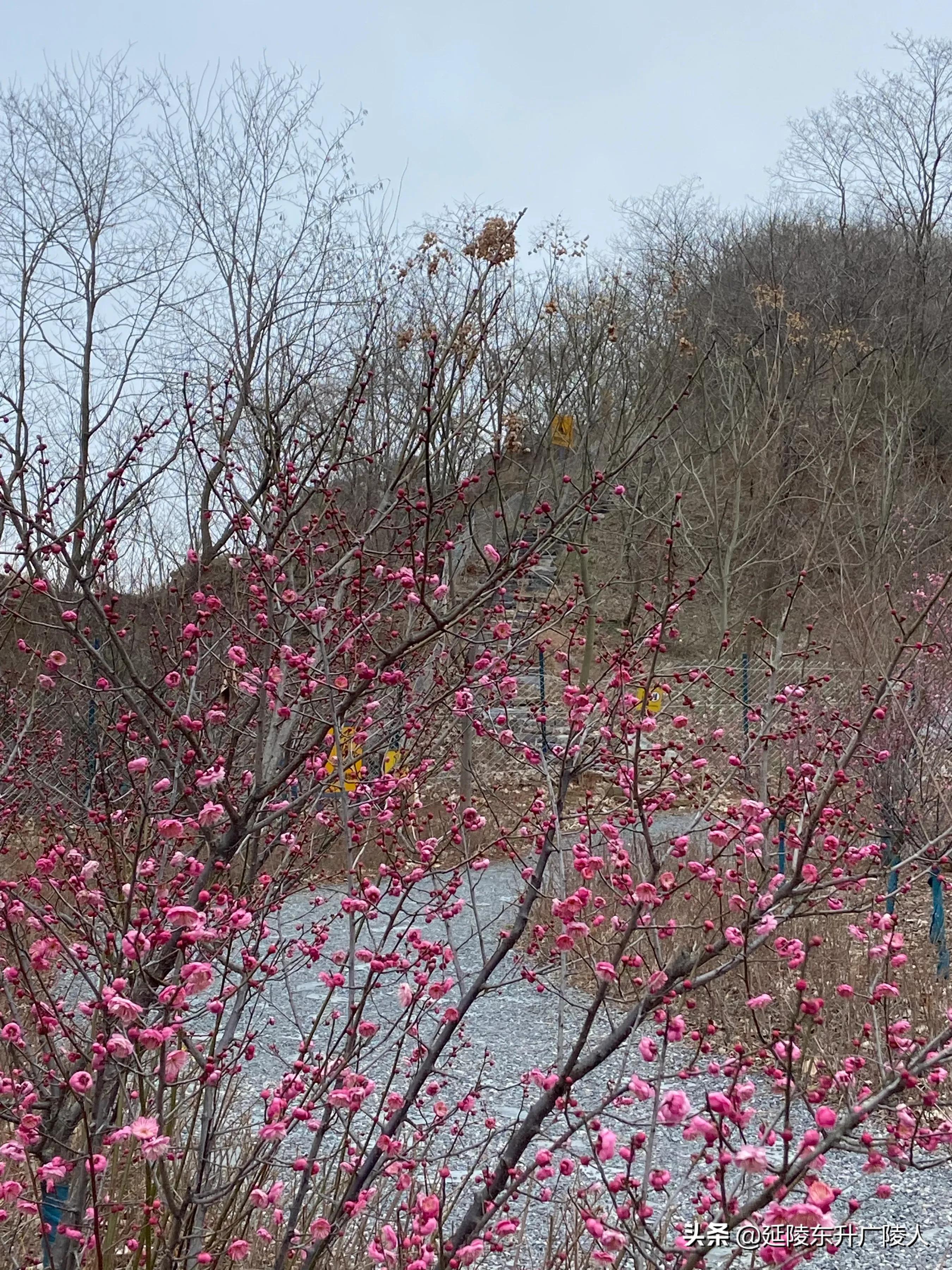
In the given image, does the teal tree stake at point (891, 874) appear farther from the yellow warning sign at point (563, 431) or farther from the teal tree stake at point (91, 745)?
the yellow warning sign at point (563, 431)

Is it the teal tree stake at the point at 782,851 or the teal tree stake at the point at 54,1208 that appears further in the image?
the teal tree stake at the point at 782,851

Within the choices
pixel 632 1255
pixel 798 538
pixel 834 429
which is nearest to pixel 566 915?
pixel 632 1255

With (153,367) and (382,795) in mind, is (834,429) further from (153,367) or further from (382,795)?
(382,795)

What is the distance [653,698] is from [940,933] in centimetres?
334

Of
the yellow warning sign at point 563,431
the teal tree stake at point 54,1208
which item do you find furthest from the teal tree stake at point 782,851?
the yellow warning sign at point 563,431

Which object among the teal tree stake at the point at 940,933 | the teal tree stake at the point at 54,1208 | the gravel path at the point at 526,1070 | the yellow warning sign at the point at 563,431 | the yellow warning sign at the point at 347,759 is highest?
the yellow warning sign at the point at 563,431

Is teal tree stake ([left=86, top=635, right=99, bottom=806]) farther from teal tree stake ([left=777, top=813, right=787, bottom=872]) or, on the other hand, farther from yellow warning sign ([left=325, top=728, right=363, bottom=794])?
teal tree stake ([left=777, top=813, right=787, bottom=872])

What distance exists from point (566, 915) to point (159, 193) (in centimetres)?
1284

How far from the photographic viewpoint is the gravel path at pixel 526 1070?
129 inches

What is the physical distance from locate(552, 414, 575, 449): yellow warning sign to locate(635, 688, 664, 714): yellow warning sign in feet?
27.5

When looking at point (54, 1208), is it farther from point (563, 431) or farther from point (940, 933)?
point (563, 431)

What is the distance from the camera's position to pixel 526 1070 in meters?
4.99

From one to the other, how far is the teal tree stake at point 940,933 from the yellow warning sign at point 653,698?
2.46 m

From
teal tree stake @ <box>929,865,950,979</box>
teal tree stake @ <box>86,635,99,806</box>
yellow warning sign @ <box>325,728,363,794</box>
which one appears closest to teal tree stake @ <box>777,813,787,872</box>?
teal tree stake @ <box>929,865,950,979</box>
